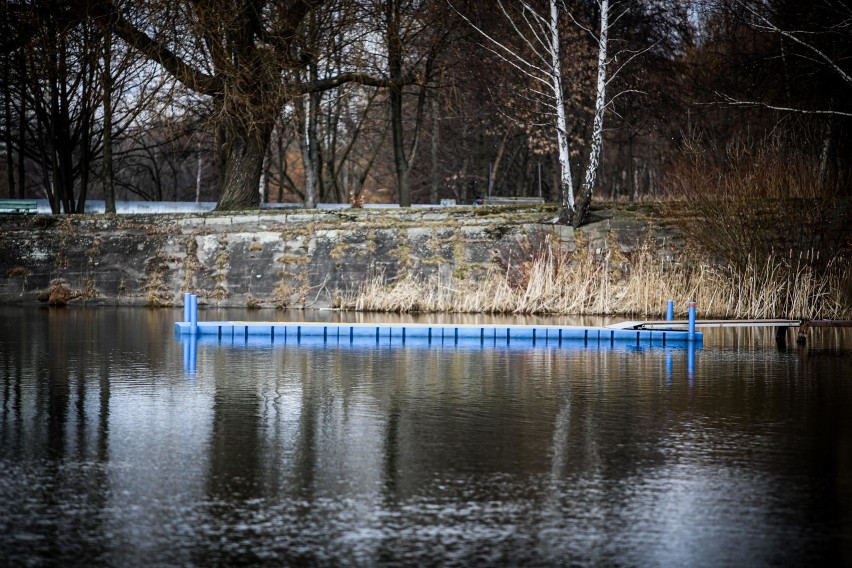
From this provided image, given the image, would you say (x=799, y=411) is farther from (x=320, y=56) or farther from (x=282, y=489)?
(x=320, y=56)

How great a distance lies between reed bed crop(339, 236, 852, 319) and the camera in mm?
21047

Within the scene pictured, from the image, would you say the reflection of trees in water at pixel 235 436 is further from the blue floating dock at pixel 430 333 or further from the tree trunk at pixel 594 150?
the tree trunk at pixel 594 150

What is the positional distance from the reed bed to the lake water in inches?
301

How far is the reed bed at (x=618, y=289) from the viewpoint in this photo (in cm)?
2105

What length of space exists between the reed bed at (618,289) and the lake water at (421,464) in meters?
7.65

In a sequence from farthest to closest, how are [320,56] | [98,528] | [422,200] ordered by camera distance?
[422,200] → [320,56] → [98,528]

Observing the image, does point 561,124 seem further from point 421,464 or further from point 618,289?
point 421,464

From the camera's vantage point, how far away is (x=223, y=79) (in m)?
26.7

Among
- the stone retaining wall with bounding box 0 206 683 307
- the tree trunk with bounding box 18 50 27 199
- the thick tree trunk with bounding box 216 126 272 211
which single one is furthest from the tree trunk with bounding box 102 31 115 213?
the thick tree trunk with bounding box 216 126 272 211

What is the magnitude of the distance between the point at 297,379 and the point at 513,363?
10.2ft

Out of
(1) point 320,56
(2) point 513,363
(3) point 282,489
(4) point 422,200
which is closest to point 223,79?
(1) point 320,56

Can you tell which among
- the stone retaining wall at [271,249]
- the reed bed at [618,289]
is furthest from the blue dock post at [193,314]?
the stone retaining wall at [271,249]

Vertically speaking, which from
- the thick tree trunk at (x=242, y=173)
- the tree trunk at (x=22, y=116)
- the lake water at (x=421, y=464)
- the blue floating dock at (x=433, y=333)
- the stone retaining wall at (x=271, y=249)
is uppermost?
the tree trunk at (x=22, y=116)

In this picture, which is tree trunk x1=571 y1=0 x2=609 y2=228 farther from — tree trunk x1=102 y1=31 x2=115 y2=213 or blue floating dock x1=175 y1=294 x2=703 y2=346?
tree trunk x1=102 y1=31 x2=115 y2=213
